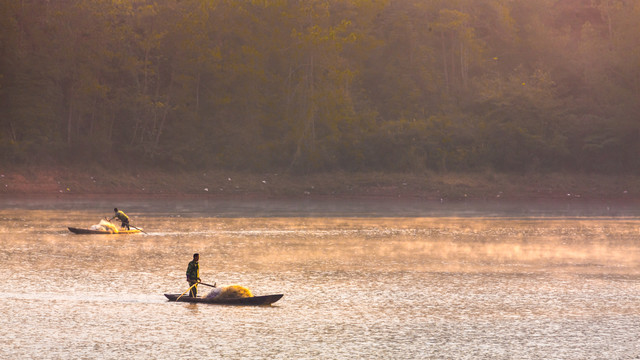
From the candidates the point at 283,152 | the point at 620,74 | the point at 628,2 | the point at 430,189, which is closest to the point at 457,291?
the point at 430,189

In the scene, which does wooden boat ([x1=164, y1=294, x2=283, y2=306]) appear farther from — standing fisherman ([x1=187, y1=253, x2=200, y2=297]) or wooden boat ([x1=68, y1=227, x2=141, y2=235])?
wooden boat ([x1=68, y1=227, x2=141, y2=235])

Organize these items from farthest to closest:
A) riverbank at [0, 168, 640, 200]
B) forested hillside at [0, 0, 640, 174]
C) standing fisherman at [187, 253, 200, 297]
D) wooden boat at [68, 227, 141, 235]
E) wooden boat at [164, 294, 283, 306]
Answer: forested hillside at [0, 0, 640, 174] < riverbank at [0, 168, 640, 200] < wooden boat at [68, 227, 141, 235] < standing fisherman at [187, 253, 200, 297] < wooden boat at [164, 294, 283, 306]

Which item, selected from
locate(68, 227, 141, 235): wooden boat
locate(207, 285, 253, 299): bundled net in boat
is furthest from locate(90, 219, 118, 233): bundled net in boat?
locate(207, 285, 253, 299): bundled net in boat

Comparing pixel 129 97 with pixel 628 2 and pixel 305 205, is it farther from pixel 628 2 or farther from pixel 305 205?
pixel 628 2

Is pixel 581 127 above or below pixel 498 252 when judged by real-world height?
above

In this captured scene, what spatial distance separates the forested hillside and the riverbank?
2199mm

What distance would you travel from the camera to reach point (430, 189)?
245 feet

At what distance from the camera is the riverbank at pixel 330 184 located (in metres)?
72.1

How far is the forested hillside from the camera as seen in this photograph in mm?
77938

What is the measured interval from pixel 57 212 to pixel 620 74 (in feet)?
187

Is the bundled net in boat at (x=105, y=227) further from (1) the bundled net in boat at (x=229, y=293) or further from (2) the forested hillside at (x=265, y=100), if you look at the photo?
(2) the forested hillside at (x=265, y=100)

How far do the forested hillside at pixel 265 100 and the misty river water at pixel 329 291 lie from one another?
3757cm

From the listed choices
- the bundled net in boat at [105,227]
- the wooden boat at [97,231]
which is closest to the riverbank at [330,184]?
the bundled net in boat at [105,227]

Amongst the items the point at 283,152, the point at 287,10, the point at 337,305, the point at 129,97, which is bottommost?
the point at 337,305
